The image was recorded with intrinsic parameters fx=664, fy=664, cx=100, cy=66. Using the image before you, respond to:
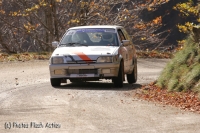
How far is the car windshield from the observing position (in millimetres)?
17406

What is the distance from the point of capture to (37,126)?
10148mm

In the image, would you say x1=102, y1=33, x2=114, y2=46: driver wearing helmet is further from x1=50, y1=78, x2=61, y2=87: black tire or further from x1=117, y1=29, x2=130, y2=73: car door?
x1=50, y1=78, x2=61, y2=87: black tire

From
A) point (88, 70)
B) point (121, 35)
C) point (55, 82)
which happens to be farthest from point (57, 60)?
point (121, 35)

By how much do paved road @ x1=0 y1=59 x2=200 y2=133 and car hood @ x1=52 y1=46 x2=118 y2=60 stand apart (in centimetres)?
81

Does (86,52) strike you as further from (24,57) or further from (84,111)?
(24,57)

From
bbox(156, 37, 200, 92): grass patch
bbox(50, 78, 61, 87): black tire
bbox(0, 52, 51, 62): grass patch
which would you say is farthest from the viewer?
bbox(0, 52, 51, 62): grass patch

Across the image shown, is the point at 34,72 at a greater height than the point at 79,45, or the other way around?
the point at 79,45

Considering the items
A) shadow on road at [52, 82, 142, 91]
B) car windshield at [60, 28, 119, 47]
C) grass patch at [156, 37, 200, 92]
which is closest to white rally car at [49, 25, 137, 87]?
car windshield at [60, 28, 119, 47]

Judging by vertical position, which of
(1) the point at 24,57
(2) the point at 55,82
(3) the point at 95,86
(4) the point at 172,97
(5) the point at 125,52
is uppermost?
(5) the point at 125,52

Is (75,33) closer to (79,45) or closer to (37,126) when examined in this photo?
(79,45)

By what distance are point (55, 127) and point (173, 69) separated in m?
7.01

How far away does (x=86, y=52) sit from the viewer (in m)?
16.4

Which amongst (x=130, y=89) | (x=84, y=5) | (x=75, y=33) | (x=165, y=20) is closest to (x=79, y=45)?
(x=75, y=33)

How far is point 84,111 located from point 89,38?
5.76m
